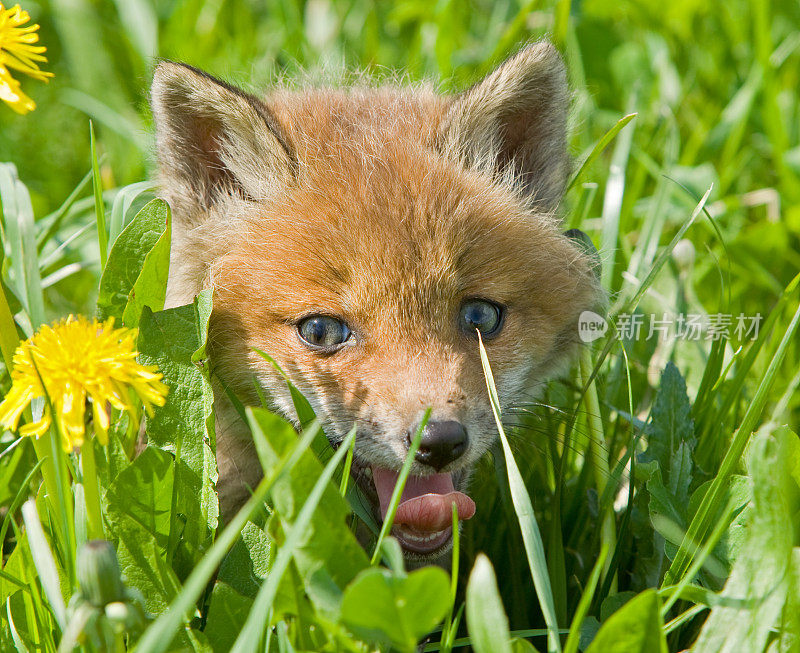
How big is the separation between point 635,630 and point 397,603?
0.45 m

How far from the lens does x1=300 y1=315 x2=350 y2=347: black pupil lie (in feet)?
8.03

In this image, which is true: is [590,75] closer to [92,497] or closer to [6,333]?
[6,333]

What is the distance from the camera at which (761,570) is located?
170cm

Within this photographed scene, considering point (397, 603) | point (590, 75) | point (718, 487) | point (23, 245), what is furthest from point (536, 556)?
point (590, 75)

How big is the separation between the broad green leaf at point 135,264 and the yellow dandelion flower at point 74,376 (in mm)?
473

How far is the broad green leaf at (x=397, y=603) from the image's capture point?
4.87ft

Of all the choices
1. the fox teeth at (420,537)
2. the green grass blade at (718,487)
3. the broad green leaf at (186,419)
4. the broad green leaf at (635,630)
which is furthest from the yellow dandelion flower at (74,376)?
the green grass blade at (718,487)

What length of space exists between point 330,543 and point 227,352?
0.95 m

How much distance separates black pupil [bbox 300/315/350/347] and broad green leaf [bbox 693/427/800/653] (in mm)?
1147

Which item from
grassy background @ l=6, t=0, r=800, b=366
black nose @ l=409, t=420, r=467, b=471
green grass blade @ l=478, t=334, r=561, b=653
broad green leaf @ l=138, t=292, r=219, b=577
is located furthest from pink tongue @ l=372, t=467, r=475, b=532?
grassy background @ l=6, t=0, r=800, b=366

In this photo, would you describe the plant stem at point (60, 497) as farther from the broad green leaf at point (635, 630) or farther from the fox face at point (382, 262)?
the broad green leaf at point (635, 630)

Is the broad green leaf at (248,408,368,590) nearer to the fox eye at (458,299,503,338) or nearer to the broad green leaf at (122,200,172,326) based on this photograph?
the broad green leaf at (122,200,172,326)

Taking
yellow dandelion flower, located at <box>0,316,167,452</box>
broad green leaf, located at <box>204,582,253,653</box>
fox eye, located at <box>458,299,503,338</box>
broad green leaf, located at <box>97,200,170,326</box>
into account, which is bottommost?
broad green leaf, located at <box>204,582,253,653</box>

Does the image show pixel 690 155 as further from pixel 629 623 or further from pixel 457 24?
pixel 629 623
